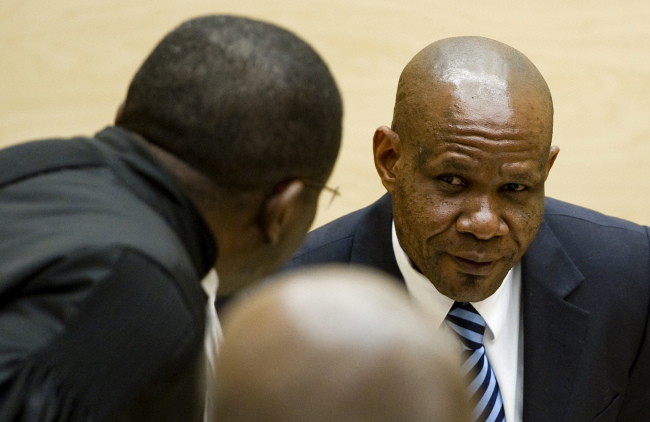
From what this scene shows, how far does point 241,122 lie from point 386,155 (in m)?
0.65

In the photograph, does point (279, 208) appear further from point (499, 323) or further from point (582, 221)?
point (582, 221)

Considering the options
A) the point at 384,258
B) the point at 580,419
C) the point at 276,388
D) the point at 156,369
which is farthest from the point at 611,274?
the point at 276,388

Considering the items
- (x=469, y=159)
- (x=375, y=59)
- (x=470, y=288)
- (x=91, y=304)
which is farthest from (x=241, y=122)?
(x=375, y=59)

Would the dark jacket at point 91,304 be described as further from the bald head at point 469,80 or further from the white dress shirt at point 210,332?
the bald head at point 469,80

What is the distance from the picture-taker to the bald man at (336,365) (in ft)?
2.33

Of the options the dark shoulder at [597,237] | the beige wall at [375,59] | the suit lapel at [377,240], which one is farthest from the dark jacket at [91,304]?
the beige wall at [375,59]

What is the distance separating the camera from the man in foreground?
90cm

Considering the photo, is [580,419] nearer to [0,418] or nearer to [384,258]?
[384,258]

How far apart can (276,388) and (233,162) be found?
440 mm

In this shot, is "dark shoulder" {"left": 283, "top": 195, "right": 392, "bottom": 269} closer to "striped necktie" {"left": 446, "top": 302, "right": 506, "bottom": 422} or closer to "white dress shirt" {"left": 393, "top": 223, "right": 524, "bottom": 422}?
"white dress shirt" {"left": 393, "top": 223, "right": 524, "bottom": 422}

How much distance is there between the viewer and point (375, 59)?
252 centimetres

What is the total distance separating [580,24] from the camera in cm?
254

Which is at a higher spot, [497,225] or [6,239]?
[6,239]

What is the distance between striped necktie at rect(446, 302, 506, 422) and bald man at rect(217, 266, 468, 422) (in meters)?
0.93
